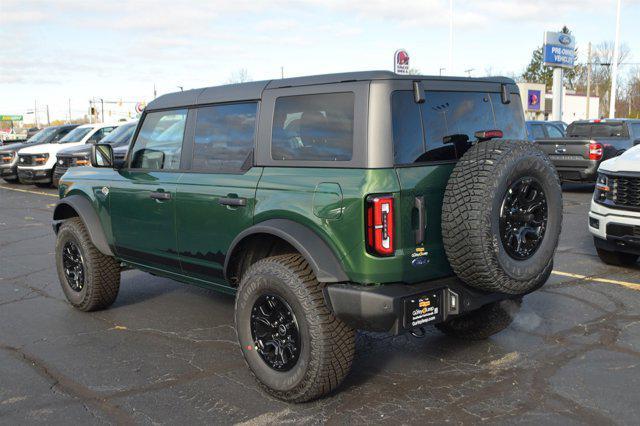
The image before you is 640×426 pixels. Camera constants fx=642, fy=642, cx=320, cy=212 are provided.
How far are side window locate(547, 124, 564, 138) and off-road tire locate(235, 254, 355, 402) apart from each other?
1515 centimetres

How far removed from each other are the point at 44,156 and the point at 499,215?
688 inches

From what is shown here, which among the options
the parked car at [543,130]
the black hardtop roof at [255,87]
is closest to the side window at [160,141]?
the black hardtop roof at [255,87]

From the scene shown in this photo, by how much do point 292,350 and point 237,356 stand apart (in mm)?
973

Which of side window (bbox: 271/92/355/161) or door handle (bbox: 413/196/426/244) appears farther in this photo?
side window (bbox: 271/92/355/161)

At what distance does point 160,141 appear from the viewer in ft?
16.4

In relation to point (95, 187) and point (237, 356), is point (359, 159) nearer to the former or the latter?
point (237, 356)

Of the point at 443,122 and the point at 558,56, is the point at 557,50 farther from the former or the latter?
the point at 443,122

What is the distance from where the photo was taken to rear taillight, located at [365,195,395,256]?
3352 mm

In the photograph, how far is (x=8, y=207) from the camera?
563 inches

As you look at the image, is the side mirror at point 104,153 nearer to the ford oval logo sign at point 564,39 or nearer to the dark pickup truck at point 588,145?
the dark pickup truck at point 588,145

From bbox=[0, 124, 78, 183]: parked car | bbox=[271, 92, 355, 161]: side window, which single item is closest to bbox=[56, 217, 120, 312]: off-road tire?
bbox=[271, 92, 355, 161]: side window

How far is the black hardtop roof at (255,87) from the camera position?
3607 mm

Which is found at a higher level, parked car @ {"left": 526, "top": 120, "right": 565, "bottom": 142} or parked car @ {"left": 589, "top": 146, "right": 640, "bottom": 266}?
parked car @ {"left": 526, "top": 120, "right": 565, "bottom": 142}

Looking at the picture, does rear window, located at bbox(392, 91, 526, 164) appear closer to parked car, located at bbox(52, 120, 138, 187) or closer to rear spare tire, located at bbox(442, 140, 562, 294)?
rear spare tire, located at bbox(442, 140, 562, 294)
